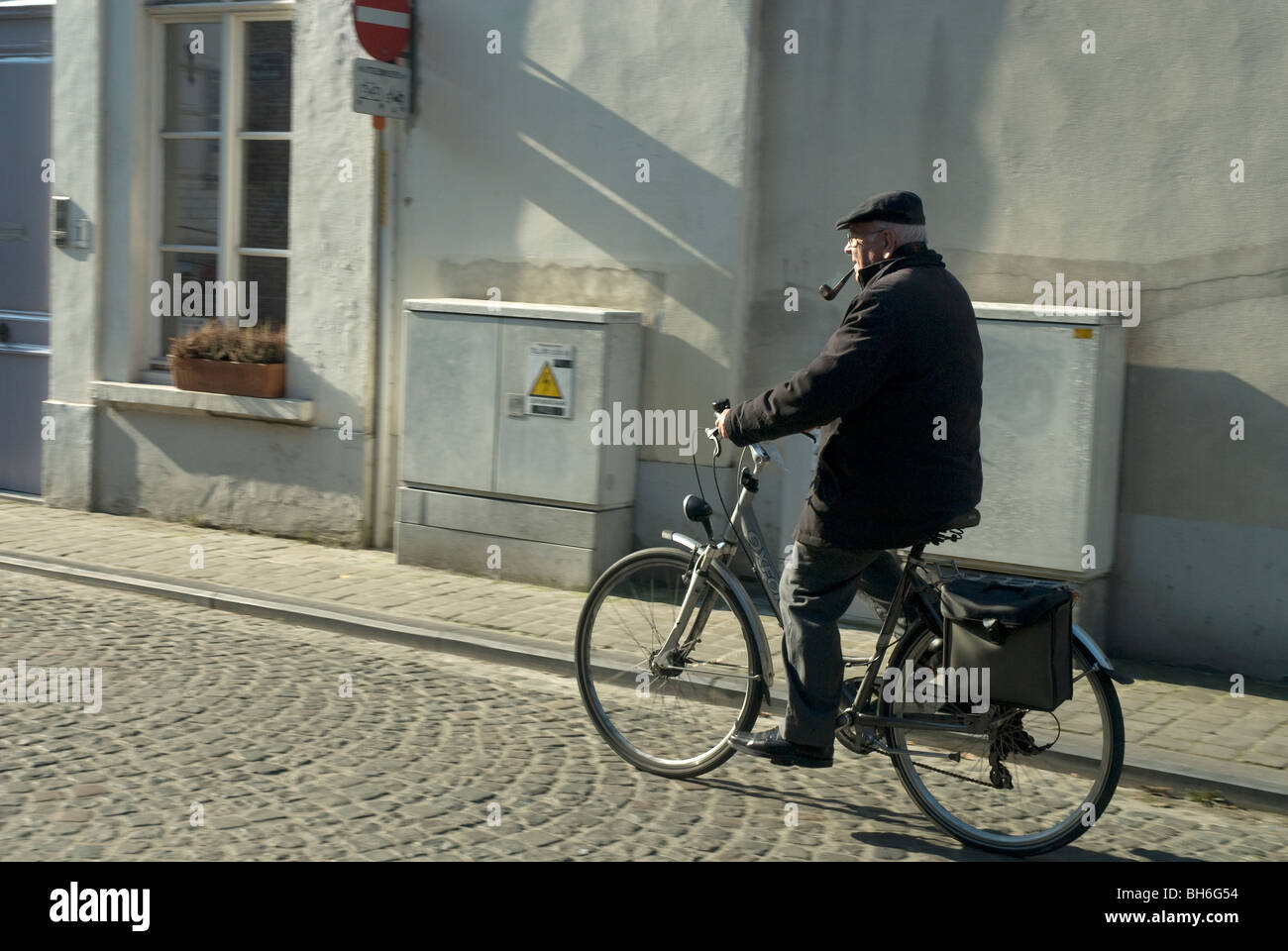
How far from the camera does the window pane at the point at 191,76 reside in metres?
10.1

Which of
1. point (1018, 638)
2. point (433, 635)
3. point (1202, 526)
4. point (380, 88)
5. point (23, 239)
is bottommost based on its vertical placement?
point (433, 635)

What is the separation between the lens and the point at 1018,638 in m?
4.25

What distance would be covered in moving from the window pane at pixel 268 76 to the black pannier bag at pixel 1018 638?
6.86 meters

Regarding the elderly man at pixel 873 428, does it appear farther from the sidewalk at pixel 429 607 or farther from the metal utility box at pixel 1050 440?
the metal utility box at pixel 1050 440

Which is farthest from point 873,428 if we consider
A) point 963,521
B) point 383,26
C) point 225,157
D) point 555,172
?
point 225,157

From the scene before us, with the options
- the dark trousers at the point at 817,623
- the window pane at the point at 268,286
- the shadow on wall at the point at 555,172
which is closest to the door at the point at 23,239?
the window pane at the point at 268,286

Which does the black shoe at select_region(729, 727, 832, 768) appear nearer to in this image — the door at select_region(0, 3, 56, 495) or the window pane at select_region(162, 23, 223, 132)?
the window pane at select_region(162, 23, 223, 132)

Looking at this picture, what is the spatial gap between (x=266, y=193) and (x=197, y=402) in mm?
1464

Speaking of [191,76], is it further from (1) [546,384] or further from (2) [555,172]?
(1) [546,384]

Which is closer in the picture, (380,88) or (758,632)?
(758,632)

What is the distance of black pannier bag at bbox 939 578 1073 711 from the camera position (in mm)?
4238

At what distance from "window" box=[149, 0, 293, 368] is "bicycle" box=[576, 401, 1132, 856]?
17.8 feet
